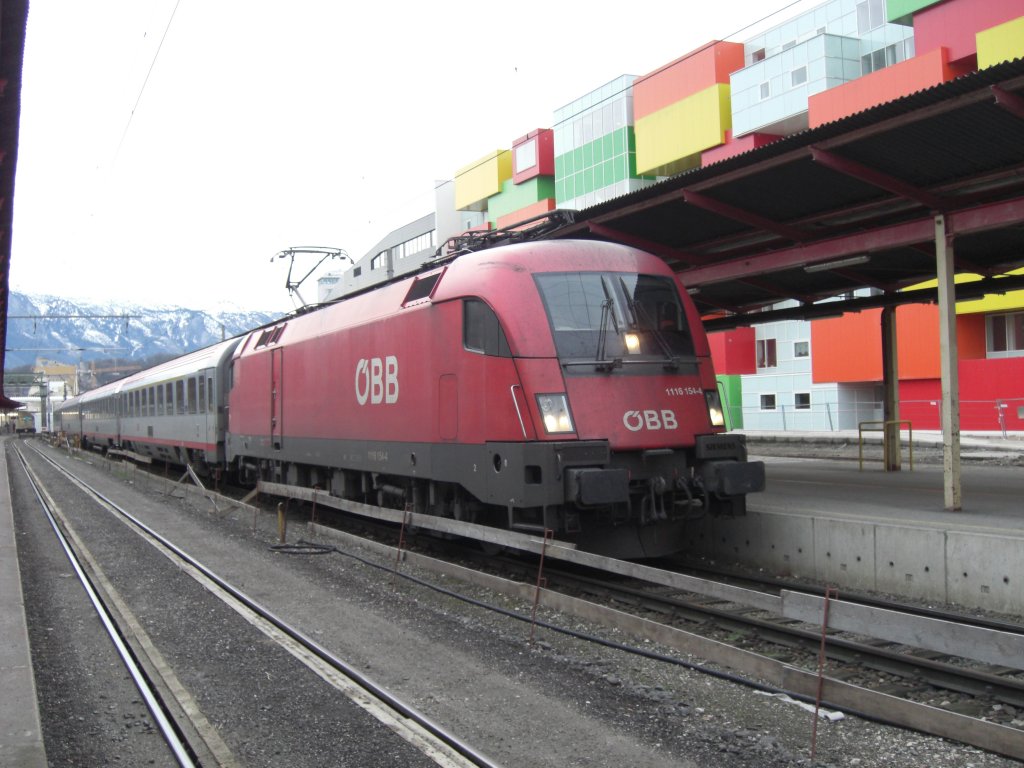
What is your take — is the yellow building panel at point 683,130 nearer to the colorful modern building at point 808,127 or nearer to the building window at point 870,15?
the colorful modern building at point 808,127

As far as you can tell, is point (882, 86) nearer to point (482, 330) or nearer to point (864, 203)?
point (864, 203)

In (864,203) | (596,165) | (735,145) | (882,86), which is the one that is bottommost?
(864,203)

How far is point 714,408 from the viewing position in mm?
10070

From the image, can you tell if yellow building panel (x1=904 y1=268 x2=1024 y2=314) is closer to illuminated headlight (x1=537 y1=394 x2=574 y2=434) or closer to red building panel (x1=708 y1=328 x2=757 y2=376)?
red building panel (x1=708 y1=328 x2=757 y2=376)

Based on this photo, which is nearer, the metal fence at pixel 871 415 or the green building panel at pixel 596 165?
the metal fence at pixel 871 415

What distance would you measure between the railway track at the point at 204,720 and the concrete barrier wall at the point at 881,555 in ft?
17.5

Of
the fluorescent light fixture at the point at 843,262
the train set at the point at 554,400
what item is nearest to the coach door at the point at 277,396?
the train set at the point at 554,400

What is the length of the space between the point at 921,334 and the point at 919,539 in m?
28.4

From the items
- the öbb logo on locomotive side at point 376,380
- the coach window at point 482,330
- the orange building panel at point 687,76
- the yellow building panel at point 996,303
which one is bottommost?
the öbb logo on locomotive side at point 376,380

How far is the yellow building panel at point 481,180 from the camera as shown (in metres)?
53.3

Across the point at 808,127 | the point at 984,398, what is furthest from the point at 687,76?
the point at 984,398

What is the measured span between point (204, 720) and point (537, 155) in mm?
46353

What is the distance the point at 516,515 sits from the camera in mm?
9492

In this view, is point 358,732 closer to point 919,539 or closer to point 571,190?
point 919,539
